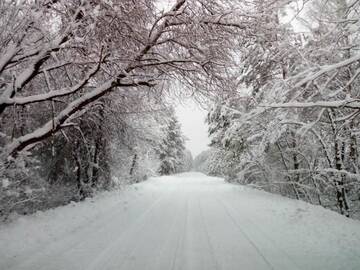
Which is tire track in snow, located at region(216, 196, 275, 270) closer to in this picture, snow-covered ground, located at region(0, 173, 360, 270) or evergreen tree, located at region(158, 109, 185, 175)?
snow-covered ground, located at region(0, 173, 360, 270)

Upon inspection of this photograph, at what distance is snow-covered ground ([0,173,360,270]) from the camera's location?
5.25m

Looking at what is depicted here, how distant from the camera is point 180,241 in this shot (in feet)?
22.1

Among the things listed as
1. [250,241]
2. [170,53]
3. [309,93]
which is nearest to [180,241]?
[250,241]

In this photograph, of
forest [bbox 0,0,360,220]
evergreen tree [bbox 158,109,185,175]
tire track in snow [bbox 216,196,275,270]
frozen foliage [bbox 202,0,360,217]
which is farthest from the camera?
evergreen tree [bbox 158,109,185,175]

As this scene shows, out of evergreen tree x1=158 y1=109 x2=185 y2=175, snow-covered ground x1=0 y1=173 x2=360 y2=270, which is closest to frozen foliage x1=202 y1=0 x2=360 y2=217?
snow-covered ground x1=0 y1=173 x2=360 y2=270

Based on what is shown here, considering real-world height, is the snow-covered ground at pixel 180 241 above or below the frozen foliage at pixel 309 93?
below

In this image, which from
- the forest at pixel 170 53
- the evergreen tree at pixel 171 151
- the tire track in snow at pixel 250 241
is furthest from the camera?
the evergreen tree at pixel 171 151

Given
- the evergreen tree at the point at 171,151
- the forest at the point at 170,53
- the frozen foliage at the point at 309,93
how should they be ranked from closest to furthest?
the frozen foliage at the point at 309,93 → the forest at the point at 170,53 → the evergreen tree at the point at 171,151

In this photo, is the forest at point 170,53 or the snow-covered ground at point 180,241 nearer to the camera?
the snow-covered ground at point 180,241

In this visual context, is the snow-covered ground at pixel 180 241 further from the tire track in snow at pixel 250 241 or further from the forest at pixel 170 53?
the forest at pixel 170 53

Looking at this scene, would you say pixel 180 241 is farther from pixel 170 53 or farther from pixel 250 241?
pixel 170 53

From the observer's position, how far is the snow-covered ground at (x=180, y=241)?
207 inches

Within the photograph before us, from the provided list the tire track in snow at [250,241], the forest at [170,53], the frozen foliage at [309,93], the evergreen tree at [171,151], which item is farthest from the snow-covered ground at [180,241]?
the evergreen tree at [171,151]

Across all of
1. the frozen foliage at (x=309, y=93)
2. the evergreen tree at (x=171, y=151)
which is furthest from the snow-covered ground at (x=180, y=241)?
the evergreen tree at (x=171, y=151)
